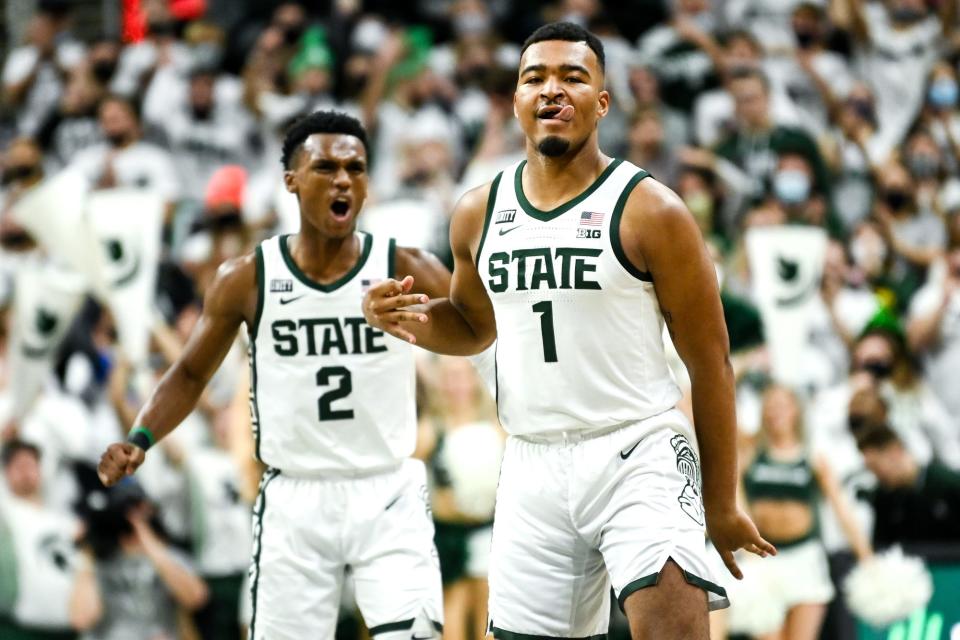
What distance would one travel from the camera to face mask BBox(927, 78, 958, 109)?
10930 millimetres

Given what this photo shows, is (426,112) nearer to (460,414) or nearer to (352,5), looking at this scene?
(352,5)

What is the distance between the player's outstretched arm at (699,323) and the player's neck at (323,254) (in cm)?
165

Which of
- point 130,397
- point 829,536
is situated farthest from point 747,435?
point 130,397

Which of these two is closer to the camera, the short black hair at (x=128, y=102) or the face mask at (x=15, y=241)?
the face mask at (x=15, y=241)

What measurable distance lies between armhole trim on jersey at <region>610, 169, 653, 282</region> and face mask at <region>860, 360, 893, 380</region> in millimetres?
4634

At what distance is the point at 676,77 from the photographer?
1128 cm

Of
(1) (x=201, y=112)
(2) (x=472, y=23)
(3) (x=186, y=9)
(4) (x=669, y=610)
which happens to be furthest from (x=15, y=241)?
(4) (x=669, y=610)

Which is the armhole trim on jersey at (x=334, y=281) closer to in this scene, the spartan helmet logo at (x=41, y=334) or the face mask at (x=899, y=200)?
the spartan helmet logo at (x=41, y=334)

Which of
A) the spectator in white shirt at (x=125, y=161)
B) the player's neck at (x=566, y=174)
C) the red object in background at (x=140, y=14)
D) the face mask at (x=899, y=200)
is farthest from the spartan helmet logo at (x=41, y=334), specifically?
the face mask at (x=899, y=200)

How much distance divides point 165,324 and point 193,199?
1645 millimetres

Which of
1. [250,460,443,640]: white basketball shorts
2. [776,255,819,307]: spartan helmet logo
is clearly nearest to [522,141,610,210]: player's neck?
[250,460,443,640]: white basketball shorts

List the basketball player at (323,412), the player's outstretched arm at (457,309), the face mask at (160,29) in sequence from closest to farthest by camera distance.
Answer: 1. the player's outstretched arm at (457,309)
2. the basketball player at (323,412)
3. the face mask at (160,29)

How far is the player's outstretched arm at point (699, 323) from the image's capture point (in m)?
4.37

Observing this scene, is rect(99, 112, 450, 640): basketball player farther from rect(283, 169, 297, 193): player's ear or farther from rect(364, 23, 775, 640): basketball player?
rect(364, 23, 775, 640): basketball player
